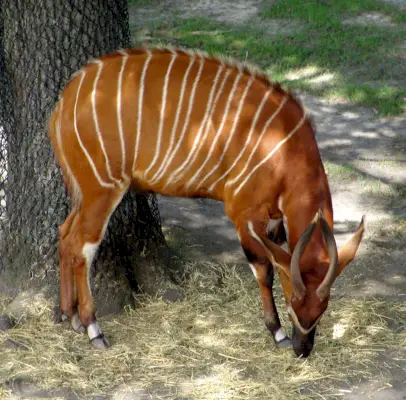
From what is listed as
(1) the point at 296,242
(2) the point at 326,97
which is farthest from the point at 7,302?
(2) the point at 326,97

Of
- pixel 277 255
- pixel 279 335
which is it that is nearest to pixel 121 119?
pixel 277 255

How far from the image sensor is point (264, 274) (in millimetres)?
4344

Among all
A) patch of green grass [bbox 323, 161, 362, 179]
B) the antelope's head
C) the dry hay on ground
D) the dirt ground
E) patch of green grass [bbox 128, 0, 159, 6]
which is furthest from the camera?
patch of green grass [bbox 128, 0, 159, 6]

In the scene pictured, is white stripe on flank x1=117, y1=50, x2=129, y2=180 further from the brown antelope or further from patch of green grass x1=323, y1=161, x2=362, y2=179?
patch of green grass x1=323, y1=161, x2=362, y2=179

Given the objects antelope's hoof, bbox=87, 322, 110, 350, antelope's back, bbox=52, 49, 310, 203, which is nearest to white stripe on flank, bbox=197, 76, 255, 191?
antelope's back, bbox=52, 49, 310, 203

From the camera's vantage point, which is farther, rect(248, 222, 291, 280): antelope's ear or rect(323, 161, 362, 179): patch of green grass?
rect(323, 161, 362, 179): patch of green grass

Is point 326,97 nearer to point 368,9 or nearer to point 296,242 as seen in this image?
point 368,9

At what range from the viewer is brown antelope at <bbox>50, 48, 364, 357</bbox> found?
4.18m

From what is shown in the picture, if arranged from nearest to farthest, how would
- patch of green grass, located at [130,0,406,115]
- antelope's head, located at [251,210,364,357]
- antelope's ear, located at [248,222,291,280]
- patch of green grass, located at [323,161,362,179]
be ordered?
antelope's head, located at [251,210,364,357]
antelope's ear, located at [248,222,291,280]
patch of green grass, located at [323,161,362,179]
patch of green grass, located at [130,0,406,115]

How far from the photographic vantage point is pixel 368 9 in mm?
10305

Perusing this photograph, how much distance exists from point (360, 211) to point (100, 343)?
8.45 feet

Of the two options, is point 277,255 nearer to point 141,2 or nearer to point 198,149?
point 198,149

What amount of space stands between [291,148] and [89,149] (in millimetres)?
1051

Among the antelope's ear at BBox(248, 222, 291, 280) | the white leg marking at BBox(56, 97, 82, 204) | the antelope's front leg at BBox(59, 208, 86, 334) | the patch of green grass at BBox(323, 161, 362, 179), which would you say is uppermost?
the white leg marking at BBox(56, 97, 82, 204)
